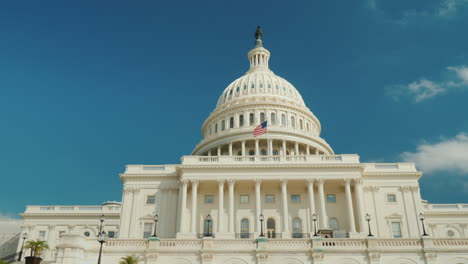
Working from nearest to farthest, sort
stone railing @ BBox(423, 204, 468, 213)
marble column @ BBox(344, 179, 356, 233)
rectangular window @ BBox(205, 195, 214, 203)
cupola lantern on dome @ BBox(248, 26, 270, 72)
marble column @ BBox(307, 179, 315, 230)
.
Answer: marble column @ BBox(344, 179, 356, 233) < marble column @ BBox(307, 179, 315, 230) < rectangular window @ BBox(205, 195, 214, 203) < stone railing @ BBox(423, 204, 468, 213) < cupola lantern on dome @ BBox(248, 26, 270, 72)

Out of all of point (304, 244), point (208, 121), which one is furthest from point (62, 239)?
point (208, 121)

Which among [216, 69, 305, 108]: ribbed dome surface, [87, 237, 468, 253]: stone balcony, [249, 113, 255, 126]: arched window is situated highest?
[216, 69, 305, 108]: ribbed dome surface

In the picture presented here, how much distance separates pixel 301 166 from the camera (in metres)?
59.8

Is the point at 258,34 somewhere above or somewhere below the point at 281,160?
above

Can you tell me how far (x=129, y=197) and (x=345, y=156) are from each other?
1280 inches

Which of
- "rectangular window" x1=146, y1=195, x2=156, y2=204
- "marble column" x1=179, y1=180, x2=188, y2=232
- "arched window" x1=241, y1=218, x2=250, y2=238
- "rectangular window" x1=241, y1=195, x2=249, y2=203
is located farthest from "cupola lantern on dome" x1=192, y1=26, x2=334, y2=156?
"rectangular window" x1=146, y1=195, x2=156, y2=204

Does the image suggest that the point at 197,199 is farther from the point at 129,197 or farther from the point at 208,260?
the point at 208,260

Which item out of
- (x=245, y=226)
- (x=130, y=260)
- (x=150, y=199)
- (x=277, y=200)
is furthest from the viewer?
(x=150, y=199)

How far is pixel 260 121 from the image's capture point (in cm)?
8700

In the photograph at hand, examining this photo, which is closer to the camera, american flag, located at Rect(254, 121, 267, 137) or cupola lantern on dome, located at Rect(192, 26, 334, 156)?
american flag, located at Rect(254, 121, 267, 137)

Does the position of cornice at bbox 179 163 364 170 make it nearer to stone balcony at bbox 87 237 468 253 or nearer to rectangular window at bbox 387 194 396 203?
rectangular window at bbox 387 194 396 203

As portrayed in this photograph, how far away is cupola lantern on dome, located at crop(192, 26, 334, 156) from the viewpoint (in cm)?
8131

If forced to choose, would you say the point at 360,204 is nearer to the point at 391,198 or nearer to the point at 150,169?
the point at 391,198

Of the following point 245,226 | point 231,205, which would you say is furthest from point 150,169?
point 245,226
